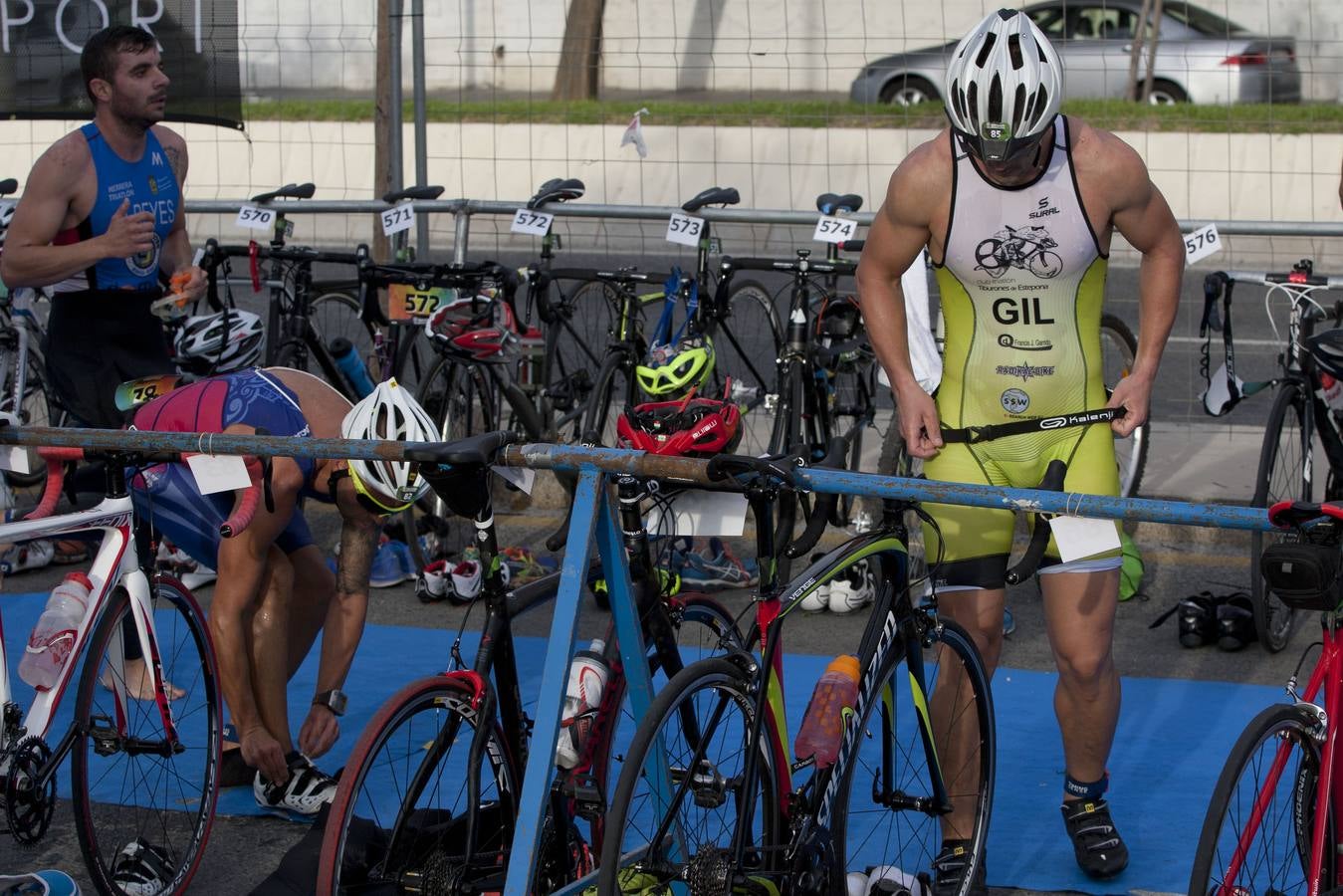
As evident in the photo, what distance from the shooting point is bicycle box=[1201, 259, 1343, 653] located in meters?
6.15

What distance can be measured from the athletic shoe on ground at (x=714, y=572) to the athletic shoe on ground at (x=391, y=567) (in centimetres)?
123

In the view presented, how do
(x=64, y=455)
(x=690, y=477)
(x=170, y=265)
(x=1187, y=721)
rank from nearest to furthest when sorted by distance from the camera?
(x=690, y=477)
(x=64, y=455)
(x=1187, y=721)
(x=170, y=265)

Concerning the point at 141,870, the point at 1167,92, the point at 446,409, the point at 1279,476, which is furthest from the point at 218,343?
the point at 1167,92

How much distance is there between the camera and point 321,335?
8281 millimetres

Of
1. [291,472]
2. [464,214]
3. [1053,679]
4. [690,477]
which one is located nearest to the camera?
[690,477]

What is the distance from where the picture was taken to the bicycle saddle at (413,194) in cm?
818

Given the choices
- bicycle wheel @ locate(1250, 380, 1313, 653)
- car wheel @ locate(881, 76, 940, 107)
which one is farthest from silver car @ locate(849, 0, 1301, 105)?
bicycle wheel @ locate(1250, 380, 1313, 653)

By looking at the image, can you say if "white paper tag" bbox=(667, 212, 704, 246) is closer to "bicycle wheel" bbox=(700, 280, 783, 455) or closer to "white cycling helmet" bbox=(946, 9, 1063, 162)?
"bicycle wheel" bbox=(700, 280, 783, 455)

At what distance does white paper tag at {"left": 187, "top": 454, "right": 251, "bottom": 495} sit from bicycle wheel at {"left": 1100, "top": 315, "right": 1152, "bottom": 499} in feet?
15.7

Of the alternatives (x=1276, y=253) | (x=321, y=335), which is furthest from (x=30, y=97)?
(x=1276, y=253)

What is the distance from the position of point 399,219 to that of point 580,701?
4615 millimetres

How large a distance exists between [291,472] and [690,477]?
164 centimetres

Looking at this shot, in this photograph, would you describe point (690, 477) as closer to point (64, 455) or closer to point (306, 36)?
point (64, 455)

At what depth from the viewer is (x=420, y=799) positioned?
369cm
